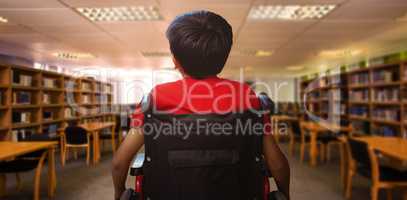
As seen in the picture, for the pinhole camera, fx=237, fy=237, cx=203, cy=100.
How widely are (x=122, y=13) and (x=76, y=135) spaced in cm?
259

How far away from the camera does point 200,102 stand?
0.83m

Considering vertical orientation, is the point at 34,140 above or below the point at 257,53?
below

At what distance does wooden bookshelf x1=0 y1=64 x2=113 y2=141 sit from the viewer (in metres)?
4.25

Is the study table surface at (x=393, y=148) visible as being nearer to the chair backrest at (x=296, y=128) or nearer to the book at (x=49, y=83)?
the chair backrest at (x=296, y=128)

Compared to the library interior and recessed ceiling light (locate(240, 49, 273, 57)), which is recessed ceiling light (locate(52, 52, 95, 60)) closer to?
the library interior

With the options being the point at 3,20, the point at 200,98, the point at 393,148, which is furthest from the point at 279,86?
the point at 200,98

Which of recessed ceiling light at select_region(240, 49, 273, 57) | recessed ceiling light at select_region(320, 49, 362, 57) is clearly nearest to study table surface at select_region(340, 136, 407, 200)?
recessed ceiling light at select_region(320, 49, 362, 57)

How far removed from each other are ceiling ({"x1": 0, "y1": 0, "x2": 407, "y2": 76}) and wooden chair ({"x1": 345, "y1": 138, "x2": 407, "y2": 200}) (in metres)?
1.60

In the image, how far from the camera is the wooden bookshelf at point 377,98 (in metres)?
4.63

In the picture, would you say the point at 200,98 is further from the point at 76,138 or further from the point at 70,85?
the point at 70,85

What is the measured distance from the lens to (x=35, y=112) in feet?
16.7

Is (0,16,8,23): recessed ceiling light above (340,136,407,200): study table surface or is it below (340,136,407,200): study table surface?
above

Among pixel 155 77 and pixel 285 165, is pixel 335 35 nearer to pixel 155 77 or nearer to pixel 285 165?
pixel 285 165

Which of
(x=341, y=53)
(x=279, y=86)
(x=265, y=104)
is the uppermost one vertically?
(x=341, y=53)
